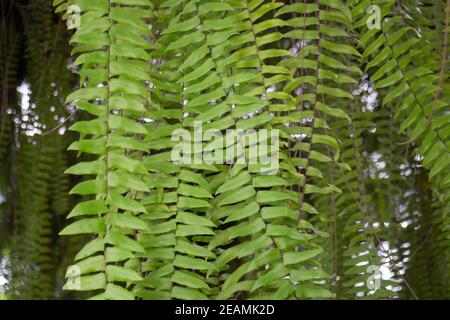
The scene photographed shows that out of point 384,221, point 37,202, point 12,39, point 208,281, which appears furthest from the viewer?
point 12,39

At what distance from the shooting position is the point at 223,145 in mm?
903

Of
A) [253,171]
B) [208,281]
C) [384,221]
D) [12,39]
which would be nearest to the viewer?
[253,171]

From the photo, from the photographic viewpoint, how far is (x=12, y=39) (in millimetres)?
1996

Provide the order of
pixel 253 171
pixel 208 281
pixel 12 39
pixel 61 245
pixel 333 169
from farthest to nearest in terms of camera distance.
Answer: pixel 61 245, pixel 12 39, pixel 333 169, pixel 208 281, pixel 253 171

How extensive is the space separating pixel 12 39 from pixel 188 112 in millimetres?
1231

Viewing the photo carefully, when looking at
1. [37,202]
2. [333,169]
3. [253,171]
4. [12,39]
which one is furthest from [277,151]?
[12,39]

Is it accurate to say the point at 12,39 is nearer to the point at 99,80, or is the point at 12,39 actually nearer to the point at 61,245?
the point at 61,245

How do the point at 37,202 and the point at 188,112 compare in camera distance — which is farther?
the point at 37,202
